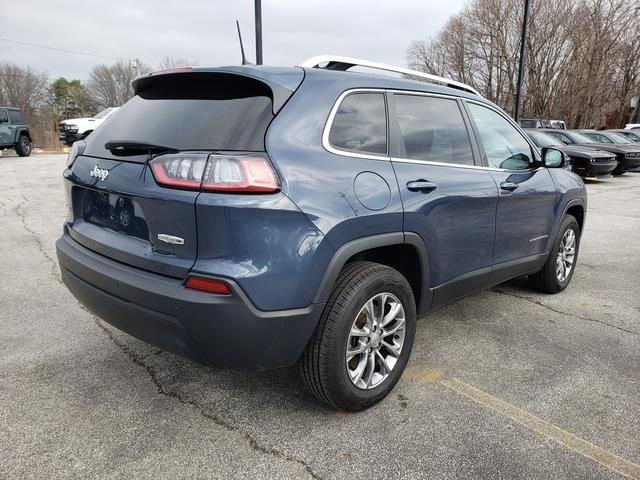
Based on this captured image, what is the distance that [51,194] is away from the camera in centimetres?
997

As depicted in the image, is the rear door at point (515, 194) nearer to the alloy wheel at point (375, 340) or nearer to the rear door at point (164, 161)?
the alloy wheel at point (375, 340)

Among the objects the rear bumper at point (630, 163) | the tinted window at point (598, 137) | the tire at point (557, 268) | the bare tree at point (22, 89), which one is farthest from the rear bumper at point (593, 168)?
the bare tree at point (22, 89)

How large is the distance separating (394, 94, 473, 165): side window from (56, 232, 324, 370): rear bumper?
120cm

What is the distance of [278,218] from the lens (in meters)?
2.13

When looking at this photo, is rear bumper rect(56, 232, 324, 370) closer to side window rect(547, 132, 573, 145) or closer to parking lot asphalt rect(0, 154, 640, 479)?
parking lot asphalt rect(0, 154, 640, 479)

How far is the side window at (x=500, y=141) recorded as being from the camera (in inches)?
140

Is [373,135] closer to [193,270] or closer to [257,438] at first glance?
[193,270]

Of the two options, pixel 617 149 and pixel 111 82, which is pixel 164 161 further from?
pixel 111 82

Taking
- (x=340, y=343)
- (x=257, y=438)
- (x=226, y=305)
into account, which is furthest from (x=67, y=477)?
(x=340, y=343)

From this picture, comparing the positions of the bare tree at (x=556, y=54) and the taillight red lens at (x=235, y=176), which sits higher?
the bare tree at (x=556, y=54)

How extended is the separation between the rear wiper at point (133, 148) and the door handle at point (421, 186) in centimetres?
124

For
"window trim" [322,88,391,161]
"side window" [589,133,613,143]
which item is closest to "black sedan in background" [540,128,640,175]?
"side window" [589,133,613,143]

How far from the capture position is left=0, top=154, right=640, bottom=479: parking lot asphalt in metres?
2.24

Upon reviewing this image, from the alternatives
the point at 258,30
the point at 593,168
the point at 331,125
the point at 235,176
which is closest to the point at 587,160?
the point at 593,168
